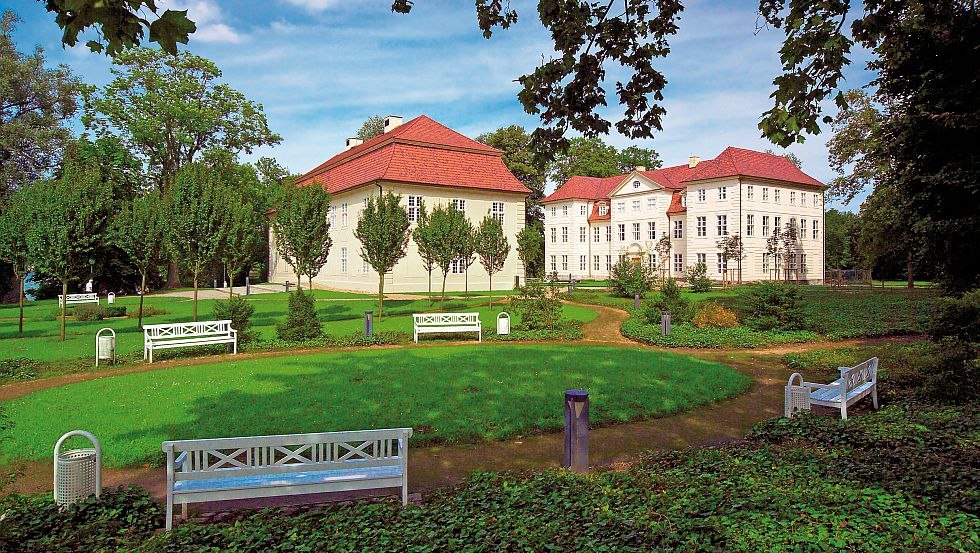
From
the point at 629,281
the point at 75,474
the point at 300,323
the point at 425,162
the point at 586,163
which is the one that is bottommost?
the point at 75,474

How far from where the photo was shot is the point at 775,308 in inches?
707

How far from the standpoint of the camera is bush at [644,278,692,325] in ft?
64.3

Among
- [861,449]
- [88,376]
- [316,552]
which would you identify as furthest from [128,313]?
[861,449]

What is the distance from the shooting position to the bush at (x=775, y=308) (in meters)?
17.8

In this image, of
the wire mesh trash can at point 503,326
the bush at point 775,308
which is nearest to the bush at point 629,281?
the bush at point 775,308

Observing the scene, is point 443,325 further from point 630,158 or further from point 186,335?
point 630,158

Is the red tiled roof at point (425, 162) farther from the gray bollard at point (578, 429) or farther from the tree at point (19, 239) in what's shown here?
the gray bollard at point (578, 429)

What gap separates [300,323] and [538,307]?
24.6 feet

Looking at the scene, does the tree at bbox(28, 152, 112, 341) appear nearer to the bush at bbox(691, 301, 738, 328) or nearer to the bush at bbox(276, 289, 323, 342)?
the bush at bbox(276, 289, 323, 342)

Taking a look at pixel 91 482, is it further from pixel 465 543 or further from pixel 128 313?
pixel 128 313

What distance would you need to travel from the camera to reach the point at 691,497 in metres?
4.51

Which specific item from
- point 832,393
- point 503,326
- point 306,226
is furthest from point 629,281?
point 832,393

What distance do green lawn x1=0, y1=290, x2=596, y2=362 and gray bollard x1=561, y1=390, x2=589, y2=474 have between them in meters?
12.2

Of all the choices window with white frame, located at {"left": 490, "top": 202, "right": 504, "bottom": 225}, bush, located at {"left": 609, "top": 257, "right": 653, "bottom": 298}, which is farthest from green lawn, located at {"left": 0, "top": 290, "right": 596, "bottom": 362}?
window with white frame, located at {"left": 490, "top": 202, "right": 504, "bottom": 225}
